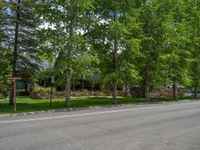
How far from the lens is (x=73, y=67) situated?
2578 cm

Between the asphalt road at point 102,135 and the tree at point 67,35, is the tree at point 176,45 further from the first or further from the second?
the asphalt road at point 102,135

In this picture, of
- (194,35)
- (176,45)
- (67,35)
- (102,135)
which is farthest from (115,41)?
(102,135)

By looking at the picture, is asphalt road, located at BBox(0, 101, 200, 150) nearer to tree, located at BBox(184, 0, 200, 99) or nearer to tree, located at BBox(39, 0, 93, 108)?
tree, located at BBox(39, 0, 93, 108)

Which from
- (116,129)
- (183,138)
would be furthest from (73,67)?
(183,138)

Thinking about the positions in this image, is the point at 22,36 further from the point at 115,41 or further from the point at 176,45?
the point at 176,45

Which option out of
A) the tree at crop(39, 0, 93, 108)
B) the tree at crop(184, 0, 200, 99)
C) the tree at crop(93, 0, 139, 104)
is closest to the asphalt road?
the tree at crop(39, 0, 93, 108)

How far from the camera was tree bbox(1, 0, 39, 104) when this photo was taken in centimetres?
2970

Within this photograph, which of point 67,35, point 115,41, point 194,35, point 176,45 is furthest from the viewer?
point 194,35

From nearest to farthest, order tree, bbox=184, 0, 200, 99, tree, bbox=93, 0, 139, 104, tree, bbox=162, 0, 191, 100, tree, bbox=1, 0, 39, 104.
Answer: tree, bbox=1, 0, 39, 104, tree, bbox=93, 0, 139, 104, tree, bbox=162, 0, 191, 100, tree, bbox=184, 0, 200, 99

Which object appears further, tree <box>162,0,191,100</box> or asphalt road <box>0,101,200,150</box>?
tree <box>162,0,191,100</box>

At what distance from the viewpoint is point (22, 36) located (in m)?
30.2

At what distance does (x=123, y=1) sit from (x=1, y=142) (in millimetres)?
23375

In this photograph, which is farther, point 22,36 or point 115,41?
point 115,41

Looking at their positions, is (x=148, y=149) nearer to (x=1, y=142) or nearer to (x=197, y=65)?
(x=1, y=142)
